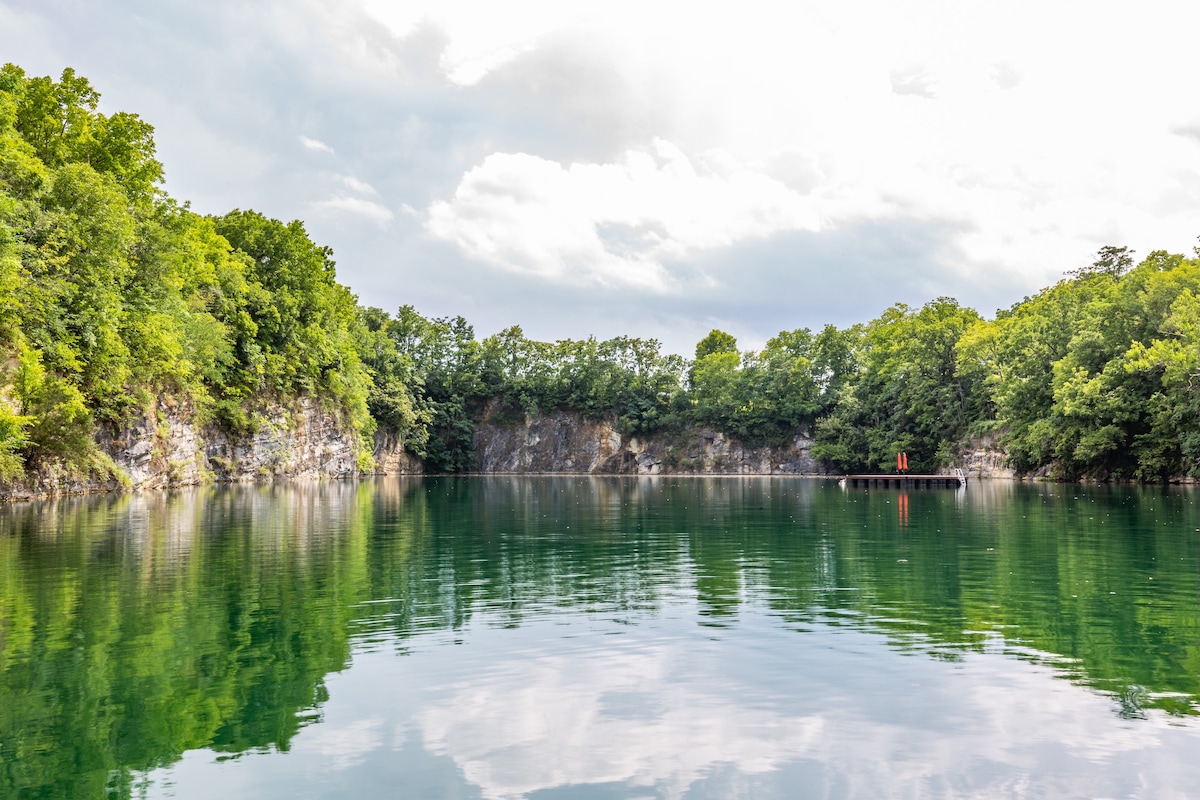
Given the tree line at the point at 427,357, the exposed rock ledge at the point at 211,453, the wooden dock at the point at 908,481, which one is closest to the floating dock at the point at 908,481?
the wooden dock at the point at 908,481

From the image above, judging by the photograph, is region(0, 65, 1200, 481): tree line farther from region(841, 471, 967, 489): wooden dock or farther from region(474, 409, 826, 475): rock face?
region(841, 471, 967, 489): wooden dock

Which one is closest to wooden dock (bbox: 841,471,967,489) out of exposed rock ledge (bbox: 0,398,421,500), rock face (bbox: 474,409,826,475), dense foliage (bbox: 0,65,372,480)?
rock face (bbox: 474,409,826,475)

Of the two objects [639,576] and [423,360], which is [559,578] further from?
[423,360]

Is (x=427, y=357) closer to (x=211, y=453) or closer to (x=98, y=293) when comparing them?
(x=211, y=453)

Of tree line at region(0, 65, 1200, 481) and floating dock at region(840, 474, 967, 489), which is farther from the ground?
tree line at region(0, 65, 1200, 481)

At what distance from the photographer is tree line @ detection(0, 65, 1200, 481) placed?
41875 millimetres

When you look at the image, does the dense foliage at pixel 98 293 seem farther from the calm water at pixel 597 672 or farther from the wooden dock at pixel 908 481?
the wooden dock at pixel 908 481

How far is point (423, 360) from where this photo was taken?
458ft

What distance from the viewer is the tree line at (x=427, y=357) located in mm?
41875

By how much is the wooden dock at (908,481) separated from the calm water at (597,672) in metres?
52.1

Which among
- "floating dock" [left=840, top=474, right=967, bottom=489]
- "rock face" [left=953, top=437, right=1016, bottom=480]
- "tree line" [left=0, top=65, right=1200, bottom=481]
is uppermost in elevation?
"tree line" [left=0, top=65, right=1200, bottom=481]

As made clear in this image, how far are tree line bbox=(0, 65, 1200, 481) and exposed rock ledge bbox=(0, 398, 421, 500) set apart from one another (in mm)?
1388

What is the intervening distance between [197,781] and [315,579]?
37.0ft

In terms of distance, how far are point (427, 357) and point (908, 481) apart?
79607 millimetres
